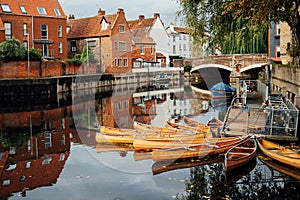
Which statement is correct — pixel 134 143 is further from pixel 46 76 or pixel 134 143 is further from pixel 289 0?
pixel 46 76

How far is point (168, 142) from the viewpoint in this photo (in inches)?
539

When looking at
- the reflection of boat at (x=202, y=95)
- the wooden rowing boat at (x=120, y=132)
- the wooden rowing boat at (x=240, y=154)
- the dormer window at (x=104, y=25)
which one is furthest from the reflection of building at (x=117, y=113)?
the dormer window at (x=104, y=25)

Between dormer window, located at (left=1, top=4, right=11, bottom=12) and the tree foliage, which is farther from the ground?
dormer window, located at (left=1, top=4, right=11, bottom=12)

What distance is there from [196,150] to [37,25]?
32.7 meters

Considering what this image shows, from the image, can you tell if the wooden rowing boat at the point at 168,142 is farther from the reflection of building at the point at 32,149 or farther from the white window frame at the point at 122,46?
the white window frame at the point at 122,46

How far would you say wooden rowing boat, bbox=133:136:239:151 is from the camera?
13320 mm

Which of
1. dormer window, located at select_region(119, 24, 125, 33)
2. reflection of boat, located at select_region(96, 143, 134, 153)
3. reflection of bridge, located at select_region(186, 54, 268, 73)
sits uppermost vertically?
dormer window, located at select_region(119, 24, 125, 33)

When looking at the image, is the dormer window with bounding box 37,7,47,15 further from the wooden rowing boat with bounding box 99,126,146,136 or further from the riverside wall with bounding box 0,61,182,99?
the wooden rowing boat with bounding box 99,126,146,136

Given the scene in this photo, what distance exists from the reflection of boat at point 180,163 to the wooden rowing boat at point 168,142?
67 cm

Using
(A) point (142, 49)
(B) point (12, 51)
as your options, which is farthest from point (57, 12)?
(A) point (142, 49)

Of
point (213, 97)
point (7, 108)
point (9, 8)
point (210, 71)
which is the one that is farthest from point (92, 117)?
point (210, 71)

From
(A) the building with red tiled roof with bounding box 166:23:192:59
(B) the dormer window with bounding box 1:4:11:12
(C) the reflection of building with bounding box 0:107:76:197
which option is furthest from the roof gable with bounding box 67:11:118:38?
(C) the reflection of building with bounding box 0:107:76:197

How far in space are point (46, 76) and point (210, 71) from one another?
1033 inches

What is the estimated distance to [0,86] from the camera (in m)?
31.0
